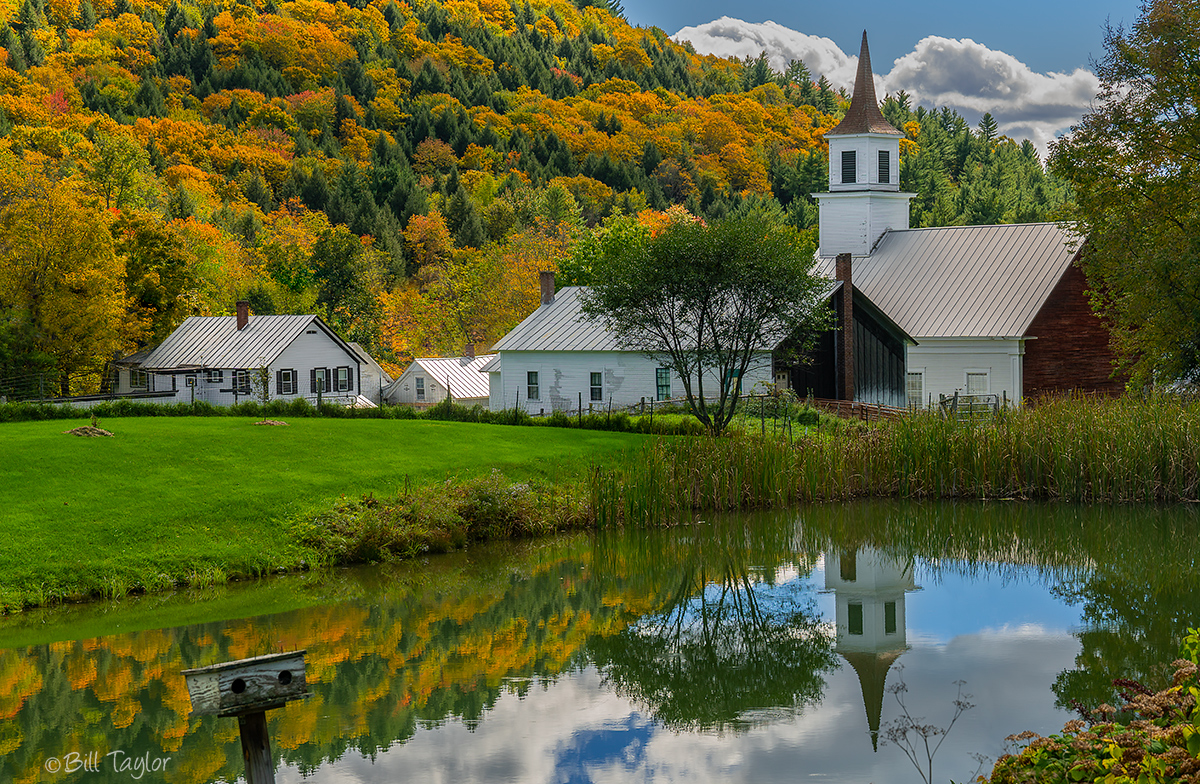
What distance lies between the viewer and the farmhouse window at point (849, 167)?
171 ft

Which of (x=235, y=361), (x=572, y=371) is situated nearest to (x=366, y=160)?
(x=235, y=361)

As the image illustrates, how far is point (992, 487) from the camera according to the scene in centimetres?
2366

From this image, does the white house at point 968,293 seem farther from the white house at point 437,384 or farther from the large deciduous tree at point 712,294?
the white house at point 437,384

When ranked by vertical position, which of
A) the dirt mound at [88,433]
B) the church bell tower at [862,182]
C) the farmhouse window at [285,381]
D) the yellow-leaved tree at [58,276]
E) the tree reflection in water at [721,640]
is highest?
the church bell tower at [862,182]

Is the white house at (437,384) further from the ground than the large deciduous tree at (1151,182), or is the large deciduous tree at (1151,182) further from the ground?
the large deciduous tree at (1151,182)

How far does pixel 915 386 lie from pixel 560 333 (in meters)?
14.0

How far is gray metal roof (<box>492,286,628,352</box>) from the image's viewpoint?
4284cm

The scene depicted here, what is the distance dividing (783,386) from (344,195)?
69279 mm

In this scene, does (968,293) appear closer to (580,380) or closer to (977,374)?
(977,374)

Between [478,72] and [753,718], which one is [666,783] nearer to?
[753,718]

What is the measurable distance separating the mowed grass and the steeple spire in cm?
2801

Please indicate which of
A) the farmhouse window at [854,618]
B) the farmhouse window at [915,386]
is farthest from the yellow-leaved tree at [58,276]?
the farmhouse window at [854,618]

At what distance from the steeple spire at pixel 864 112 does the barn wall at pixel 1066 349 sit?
12.7 m

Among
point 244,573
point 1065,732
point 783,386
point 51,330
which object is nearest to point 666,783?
point 1065,732
